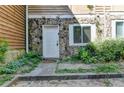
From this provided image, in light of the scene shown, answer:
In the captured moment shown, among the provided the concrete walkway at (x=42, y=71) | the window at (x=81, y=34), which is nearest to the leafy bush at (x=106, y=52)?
the window at (x=81, y=34)

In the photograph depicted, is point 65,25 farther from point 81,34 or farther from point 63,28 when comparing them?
point 81,34

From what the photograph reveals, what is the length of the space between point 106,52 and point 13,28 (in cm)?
488

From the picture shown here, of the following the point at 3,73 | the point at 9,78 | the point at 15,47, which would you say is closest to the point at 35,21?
the point at 15,47

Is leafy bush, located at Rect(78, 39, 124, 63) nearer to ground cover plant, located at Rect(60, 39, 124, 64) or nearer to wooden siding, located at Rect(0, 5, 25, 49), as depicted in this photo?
ground cover plant, located at Rect(60, 39, 124, 64)

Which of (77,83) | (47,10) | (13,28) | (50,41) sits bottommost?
(77,83)

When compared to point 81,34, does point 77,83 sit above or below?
below

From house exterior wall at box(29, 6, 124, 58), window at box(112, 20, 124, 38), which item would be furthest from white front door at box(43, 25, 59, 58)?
window at box(112, 20, 124, 38)

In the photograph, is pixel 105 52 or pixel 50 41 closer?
pixel 105 52

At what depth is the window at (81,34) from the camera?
17.5 meters

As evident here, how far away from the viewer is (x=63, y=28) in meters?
17.4

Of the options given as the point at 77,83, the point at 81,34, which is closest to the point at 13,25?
the point at 81,34

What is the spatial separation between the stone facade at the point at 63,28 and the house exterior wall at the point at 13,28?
760mm

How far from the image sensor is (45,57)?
17.4m

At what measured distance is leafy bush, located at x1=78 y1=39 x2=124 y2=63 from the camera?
1483 cm
